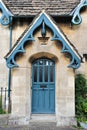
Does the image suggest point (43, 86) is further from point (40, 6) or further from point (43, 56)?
point (40, 6)

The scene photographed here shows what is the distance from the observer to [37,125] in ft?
34.1

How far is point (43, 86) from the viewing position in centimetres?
1152

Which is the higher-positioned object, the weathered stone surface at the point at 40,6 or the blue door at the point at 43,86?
the weathered stone surface at the point at 40,6

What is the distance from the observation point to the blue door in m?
11.5

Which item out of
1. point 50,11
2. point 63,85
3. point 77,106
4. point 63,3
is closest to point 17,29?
point 50,11

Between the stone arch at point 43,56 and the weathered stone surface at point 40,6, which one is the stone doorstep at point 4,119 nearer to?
the stone arch at point 43,56

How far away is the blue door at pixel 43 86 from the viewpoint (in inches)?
451

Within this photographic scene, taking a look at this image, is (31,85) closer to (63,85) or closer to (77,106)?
(63,85)

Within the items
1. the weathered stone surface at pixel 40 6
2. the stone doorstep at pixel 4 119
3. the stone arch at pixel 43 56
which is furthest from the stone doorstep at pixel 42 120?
the weathered stone surface at pixel 40 6

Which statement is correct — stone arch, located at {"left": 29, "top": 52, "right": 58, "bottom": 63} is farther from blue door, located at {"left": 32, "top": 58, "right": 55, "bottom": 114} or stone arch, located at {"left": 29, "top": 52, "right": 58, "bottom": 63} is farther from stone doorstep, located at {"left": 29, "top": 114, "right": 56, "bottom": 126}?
stone doorstep, located at {"left": 29, "top": 114, "right": 56, "bottom": 126}

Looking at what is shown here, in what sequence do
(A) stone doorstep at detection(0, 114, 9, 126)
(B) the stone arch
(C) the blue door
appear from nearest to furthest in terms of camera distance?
(A) stone doorstep at detection(0, 114, 9, 126) < (B) the stone arch < (C) the blue door

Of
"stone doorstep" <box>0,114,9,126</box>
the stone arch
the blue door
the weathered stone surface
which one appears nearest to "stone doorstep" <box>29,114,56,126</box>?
the blue door

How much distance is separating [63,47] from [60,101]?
223cm

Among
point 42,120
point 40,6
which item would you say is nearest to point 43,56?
point 42,120
